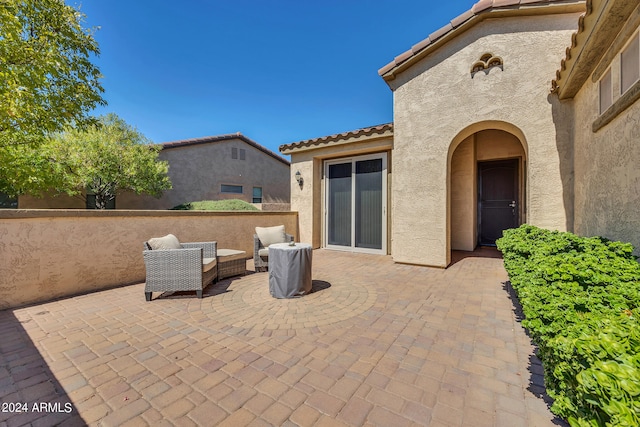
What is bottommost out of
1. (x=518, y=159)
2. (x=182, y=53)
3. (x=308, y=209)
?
(x=308, y=209)

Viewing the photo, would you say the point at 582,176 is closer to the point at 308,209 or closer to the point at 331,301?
the point at 331,301

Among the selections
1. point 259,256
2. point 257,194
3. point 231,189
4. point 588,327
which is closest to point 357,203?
point 259,256

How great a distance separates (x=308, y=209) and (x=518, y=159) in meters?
7.23

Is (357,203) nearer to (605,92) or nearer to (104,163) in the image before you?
(605,92)

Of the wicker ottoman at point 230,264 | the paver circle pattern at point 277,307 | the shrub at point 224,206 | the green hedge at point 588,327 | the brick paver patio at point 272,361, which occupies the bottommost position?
the brick paver patio at point 272,361

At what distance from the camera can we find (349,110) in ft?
52.6

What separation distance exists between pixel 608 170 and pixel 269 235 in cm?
630

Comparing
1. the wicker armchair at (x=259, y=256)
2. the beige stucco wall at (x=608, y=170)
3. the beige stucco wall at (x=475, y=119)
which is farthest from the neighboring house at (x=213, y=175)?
the beige stucco wall at (x=608, y=170)

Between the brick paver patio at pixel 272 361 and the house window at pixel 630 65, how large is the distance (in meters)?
3.28

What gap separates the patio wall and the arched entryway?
835 cm

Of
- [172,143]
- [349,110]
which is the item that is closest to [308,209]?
[349,110]

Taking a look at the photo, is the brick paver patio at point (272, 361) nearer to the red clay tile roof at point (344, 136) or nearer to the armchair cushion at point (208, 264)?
the armchair cushion at point (208, 264)

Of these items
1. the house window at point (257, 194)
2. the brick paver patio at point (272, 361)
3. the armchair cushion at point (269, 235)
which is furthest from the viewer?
the house window at point (257, 194)

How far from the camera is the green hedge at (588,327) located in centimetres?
105
